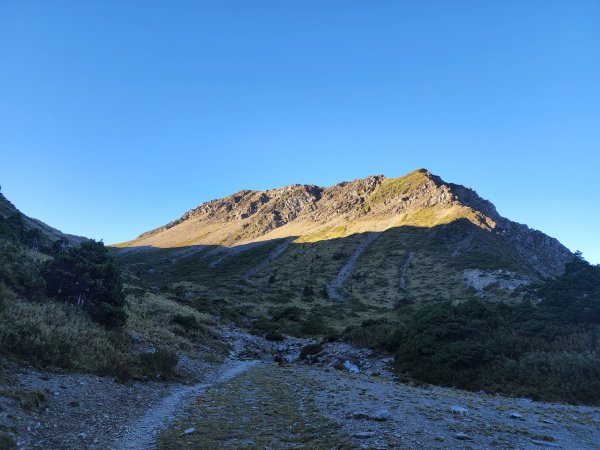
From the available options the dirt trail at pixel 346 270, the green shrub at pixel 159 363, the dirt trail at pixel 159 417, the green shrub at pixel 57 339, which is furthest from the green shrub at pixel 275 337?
the dirt trail at pixel 346 270

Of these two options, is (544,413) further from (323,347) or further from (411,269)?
(411,269)

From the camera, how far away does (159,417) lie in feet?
43.7

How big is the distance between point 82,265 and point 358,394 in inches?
742

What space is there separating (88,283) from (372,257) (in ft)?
307

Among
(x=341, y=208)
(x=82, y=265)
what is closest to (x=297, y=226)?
(x=341, y=208)

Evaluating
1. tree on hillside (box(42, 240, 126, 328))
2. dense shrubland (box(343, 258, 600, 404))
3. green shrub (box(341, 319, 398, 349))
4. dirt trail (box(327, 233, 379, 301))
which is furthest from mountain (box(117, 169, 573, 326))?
tree on hillside (box(42, 240, 126, 328))

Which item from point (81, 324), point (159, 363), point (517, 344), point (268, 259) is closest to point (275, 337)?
point (159, 363)

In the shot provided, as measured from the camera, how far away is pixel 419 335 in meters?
25.5

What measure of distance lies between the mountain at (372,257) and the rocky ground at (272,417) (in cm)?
3551

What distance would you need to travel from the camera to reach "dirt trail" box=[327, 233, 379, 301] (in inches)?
3219

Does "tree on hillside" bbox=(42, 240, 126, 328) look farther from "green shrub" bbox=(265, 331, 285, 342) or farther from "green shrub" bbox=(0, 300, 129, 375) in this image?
"green shrub" bbox=(265, 331, 285, 342)

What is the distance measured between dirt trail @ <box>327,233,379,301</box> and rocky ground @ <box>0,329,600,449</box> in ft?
194

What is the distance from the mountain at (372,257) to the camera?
72438mm

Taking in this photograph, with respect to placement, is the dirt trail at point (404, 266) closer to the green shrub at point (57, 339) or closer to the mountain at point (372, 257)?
the mountain at point (372, 257)
